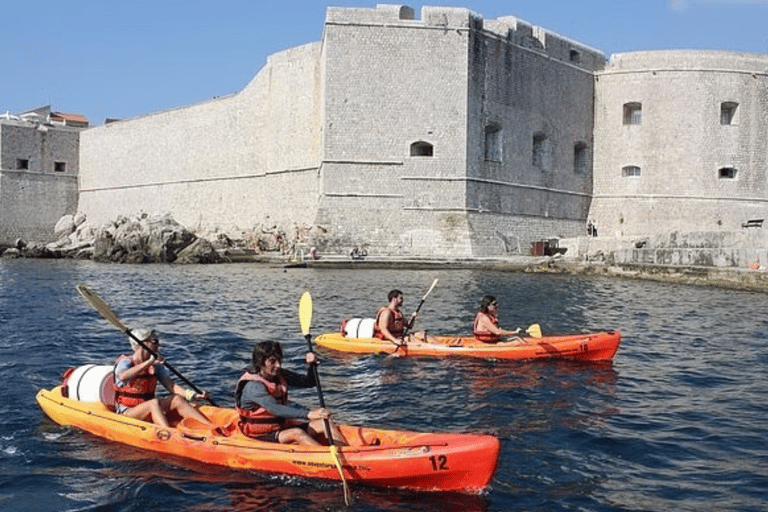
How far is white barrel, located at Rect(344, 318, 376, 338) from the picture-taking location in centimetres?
1051

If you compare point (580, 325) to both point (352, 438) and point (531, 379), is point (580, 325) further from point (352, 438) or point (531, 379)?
point (352, 438)

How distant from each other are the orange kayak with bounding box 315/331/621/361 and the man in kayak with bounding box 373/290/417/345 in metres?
0.15

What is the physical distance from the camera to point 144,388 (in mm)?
6254

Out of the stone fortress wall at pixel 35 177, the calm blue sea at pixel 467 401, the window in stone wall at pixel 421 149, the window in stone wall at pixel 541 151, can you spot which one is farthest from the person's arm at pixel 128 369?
the stone fortress wall at pixel 35 177

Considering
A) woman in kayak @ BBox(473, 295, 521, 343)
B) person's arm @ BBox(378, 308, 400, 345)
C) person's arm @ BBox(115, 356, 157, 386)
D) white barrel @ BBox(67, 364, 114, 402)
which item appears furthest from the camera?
person's arm @ BBox(378, 308, 400, 345)

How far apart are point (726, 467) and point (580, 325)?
291 inches

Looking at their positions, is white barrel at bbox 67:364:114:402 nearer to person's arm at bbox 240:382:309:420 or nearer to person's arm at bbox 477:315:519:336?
person's arm at bbox 240:382:309:420

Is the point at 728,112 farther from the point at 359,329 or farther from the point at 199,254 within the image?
the point at 359,329

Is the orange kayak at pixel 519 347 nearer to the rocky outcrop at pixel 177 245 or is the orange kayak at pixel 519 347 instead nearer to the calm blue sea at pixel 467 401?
the calm blue sea at pixel 467 401

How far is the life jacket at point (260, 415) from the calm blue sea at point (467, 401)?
1.16 ft

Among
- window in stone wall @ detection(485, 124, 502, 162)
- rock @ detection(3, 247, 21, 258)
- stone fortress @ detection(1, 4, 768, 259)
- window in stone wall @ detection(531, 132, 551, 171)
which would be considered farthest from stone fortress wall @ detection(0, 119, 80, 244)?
window in stone wall @ detection(531, 132, 551, 171)

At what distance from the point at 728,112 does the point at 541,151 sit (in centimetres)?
893

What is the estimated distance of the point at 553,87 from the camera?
31297 millimetres

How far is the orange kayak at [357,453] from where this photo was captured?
497 centimetres
